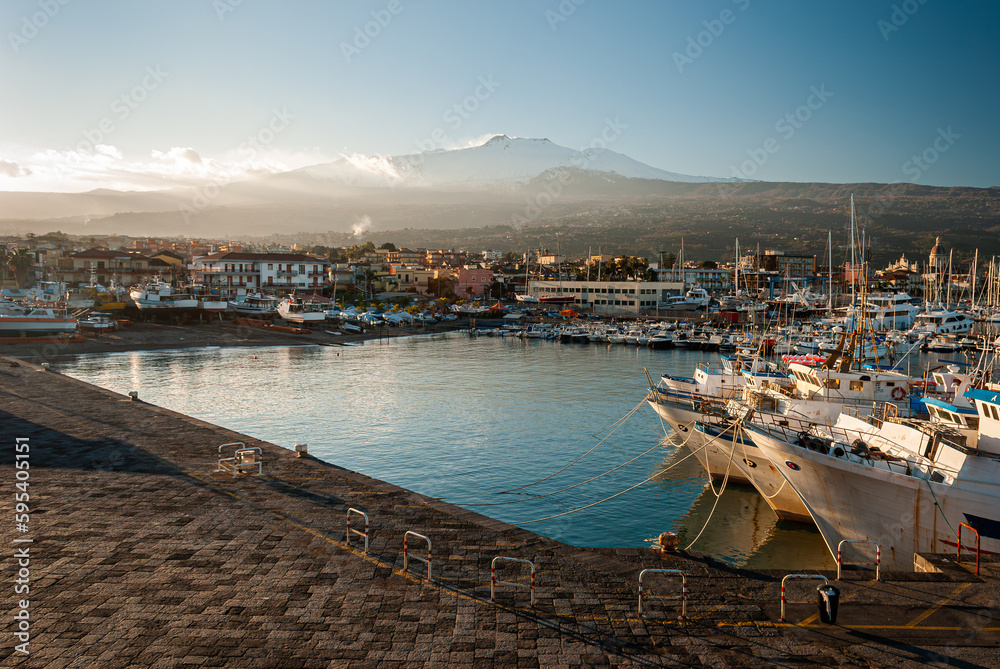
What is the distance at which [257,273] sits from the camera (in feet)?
300

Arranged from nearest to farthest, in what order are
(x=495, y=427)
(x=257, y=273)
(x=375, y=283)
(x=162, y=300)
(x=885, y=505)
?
(x=885, y=505), (x=495, y=427), (x=162, y=300), (x=257, y=273), (x=375, y=283)

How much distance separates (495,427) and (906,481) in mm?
18389

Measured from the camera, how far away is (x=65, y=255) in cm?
11781

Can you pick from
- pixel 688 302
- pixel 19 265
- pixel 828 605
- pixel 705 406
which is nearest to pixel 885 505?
pixel 828 605

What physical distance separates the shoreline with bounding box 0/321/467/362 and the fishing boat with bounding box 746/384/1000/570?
49064 millimetres

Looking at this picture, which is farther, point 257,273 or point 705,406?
point 257,273

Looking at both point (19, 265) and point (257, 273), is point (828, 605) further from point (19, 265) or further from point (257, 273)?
point (19, 265)

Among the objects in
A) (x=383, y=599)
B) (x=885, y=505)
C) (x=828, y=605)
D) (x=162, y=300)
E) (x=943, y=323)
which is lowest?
(x=383, y=599)

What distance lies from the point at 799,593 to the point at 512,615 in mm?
4279

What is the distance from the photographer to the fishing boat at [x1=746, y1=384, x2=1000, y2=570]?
1148 centimetres

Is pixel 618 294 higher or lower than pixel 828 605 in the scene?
higher

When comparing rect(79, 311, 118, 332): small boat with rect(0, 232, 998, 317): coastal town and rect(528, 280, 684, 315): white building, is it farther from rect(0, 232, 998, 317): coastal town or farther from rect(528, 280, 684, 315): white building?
rect(528, 280, 684, 315): white building

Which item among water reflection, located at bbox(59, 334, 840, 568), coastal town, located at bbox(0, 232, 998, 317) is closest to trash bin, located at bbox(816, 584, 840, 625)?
water reflection, located at bbox(59, 334, 840, 568)

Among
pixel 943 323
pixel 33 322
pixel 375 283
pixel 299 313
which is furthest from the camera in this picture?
pixel 375 283
